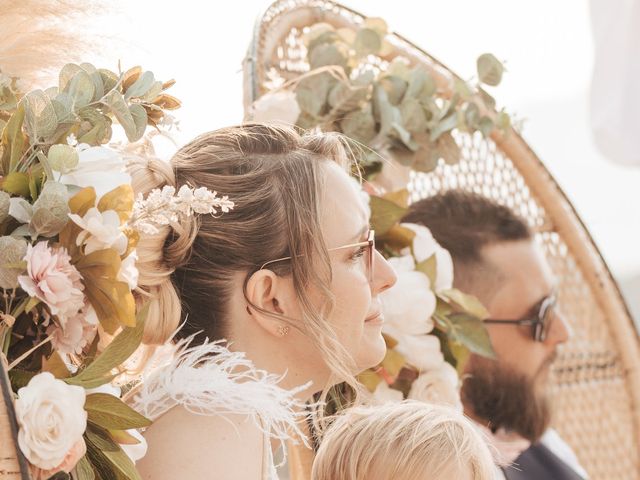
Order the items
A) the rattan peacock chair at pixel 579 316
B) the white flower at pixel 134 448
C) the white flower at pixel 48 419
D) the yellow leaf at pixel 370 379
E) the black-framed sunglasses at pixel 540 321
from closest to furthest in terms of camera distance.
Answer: the white flower at pixel 48 419, the white flower at pixel 134 448, the yellow leaf at pixel 370 379, the black-framed sunglasses at pixel 540 321, the rattan peacock chair at pixel 579 316

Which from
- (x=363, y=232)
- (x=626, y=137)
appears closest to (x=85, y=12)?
(x=363, y=232)

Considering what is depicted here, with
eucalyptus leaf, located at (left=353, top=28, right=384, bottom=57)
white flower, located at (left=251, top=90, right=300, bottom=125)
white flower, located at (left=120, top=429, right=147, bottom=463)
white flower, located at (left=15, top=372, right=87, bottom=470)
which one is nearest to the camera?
white flower, located at (left=15, top=372, right=87, bottom=470)

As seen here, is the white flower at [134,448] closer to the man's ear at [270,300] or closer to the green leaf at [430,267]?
the man's ear at [270,300]

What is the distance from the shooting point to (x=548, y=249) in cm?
186

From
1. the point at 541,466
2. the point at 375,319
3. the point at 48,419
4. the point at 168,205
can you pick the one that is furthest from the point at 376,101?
the point at 48,419

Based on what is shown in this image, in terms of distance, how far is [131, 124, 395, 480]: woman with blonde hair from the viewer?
94 centimetres

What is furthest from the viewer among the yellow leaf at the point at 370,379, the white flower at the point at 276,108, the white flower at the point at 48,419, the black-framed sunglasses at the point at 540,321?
the black-framed sunglasses at the point at 540,321

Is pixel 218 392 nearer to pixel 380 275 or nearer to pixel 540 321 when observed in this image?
pixel 380 275

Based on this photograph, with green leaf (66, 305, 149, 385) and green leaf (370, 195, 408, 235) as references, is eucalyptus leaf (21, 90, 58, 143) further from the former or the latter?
green leaf (370, 195, 408, 235)

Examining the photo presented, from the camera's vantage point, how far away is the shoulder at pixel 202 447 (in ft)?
2.95

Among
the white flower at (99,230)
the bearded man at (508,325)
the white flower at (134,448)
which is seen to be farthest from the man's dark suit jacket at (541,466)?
the white flower at (99,230)

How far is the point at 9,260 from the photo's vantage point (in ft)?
2.34

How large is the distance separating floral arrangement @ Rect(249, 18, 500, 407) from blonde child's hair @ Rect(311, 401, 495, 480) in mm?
265

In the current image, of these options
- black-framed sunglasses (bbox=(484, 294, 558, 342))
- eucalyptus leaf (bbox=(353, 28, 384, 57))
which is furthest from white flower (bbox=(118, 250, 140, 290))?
black-framed sunglasses (bbox=(484, 294, 558, 342))
